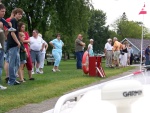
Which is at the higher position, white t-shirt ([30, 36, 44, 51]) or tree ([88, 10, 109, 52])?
tree ([88, 10, 109, 52])

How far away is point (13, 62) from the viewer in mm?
7625

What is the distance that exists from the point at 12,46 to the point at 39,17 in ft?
79.2

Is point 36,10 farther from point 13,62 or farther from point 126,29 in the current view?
point 126,29

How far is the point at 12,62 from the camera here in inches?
300

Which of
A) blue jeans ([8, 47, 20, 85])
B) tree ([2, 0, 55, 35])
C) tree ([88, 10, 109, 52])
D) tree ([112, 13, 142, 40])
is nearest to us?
blue jeans ([8, 47, 20, 85])

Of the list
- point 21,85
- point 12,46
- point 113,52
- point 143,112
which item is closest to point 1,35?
point 12,46

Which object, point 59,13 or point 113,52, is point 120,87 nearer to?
point 113,52

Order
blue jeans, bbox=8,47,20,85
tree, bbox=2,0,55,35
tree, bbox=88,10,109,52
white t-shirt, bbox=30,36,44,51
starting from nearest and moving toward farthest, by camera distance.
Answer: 1. blue jeans, bbox=8,47,20,85
2. white t-shirt, bbox=30,36,44,51
3. tree, bbox=2,0,55,35
4. tree, bbox=88,10,109,52

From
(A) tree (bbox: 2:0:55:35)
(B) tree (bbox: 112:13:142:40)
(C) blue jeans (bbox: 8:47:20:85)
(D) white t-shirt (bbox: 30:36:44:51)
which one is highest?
(B) tree (bbox: 112:13:142:40)

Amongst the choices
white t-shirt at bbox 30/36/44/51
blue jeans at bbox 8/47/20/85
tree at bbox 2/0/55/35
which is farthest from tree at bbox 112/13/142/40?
blue jeans at bbox 8/47/20/85

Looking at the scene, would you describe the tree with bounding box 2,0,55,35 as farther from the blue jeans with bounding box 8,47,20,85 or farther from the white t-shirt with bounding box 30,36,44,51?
the blue jeans with bounding box 8,47,20,85

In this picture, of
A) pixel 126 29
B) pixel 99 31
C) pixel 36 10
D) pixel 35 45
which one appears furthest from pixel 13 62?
pixel 126 29

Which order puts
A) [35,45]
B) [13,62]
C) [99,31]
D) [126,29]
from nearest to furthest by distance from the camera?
[13,62]
[35,45]
[99,31]
[126,29]

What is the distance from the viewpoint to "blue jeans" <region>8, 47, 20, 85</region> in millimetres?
7586
